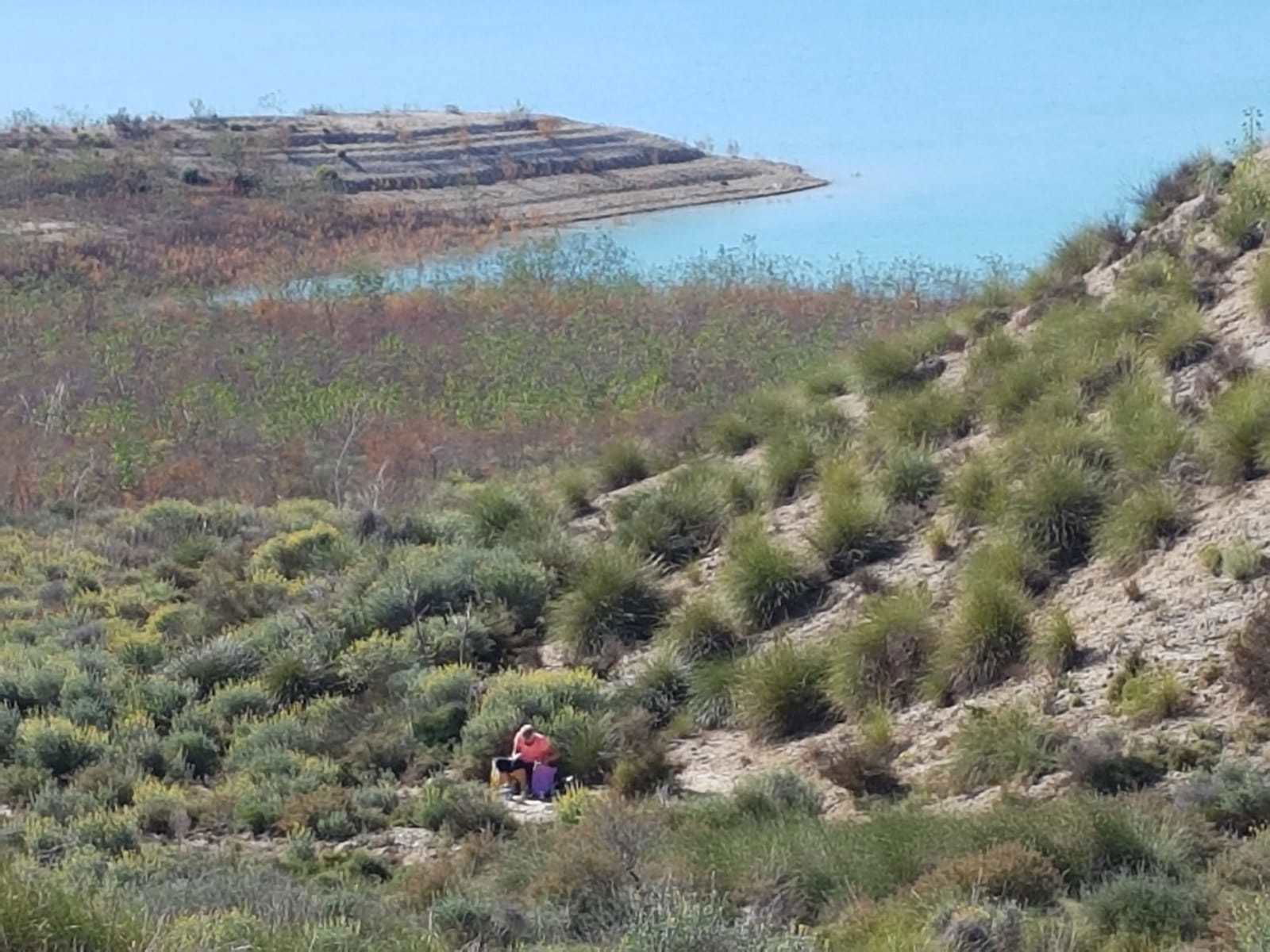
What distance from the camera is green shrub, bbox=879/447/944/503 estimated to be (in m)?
11.9

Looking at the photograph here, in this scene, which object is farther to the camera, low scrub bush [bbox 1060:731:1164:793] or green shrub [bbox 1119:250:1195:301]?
green shrub [bbox 1119:250:1195:301]

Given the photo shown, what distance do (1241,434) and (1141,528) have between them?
90cm

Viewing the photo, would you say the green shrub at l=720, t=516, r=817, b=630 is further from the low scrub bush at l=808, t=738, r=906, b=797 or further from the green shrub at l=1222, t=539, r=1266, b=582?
the green shrub at l=1222, t=539, r=1266, b=582

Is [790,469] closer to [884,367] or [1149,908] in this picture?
[884,367]

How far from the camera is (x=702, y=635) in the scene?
1105 centimetres

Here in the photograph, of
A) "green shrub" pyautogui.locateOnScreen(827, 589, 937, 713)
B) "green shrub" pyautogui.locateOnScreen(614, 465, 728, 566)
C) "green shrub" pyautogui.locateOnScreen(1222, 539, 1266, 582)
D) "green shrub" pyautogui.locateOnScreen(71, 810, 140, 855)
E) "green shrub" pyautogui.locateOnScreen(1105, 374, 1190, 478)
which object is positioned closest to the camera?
"green shrub" pyautogui.locateOnScreen(71, 810, 140, 855)

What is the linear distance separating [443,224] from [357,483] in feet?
107

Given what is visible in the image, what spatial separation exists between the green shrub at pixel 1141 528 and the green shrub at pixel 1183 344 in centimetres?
203

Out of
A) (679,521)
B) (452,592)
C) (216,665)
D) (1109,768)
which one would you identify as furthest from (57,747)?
(1109,768)

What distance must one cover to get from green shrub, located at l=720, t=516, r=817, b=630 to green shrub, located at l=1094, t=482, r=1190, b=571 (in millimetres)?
1996

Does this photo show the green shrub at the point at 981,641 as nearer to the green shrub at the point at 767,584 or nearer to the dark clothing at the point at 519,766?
the green shrub at the point at 767,584

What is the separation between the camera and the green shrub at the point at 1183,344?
39.2 feet

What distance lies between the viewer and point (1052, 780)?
323 inches

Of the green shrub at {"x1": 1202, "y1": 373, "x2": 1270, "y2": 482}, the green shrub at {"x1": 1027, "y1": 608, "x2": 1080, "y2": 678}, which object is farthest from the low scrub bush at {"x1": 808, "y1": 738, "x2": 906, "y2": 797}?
the green shrub at {"x1": 1202, "y1": 373, "x2": 1270, "y2": 482}
